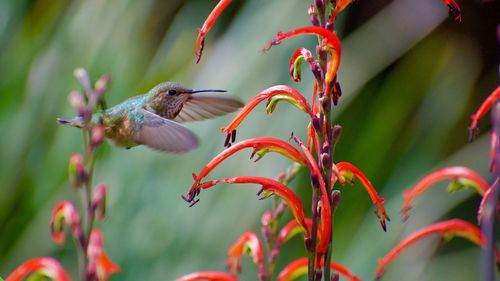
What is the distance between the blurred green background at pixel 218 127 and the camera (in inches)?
164

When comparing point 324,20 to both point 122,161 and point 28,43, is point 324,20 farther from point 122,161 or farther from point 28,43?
point 28,43

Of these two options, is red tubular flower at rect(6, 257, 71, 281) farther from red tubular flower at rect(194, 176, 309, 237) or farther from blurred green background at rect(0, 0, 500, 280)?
blurred green background at rect(0, 0, 500, 280)

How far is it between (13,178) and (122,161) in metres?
0.63

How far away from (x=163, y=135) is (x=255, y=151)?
0.53 metres

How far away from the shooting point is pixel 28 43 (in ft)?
17.0

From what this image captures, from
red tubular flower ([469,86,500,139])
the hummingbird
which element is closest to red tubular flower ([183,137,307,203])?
red tubular flower ([469,86,500,139])

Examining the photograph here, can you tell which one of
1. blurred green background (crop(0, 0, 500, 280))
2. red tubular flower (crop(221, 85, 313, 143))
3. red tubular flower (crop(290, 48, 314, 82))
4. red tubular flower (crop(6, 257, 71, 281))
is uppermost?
red tubular flower (crop(290, 48, 314, 82))

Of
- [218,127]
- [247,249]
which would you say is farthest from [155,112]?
[218,127]

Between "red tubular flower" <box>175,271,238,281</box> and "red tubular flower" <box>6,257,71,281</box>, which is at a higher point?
"red tubular flower" <box>6,257,71,281</box>

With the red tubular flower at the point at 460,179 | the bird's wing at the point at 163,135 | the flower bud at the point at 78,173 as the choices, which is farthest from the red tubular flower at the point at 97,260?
the red tubular flower at the point at 460,179

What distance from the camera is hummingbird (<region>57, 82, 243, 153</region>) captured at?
92.4 inches

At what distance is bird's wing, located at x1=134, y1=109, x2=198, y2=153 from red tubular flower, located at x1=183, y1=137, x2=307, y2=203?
0.35 m

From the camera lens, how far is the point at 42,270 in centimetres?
169

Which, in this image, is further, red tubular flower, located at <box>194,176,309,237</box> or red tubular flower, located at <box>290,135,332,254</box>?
red tubular flower, located at <box>194,176,309,237</box>
